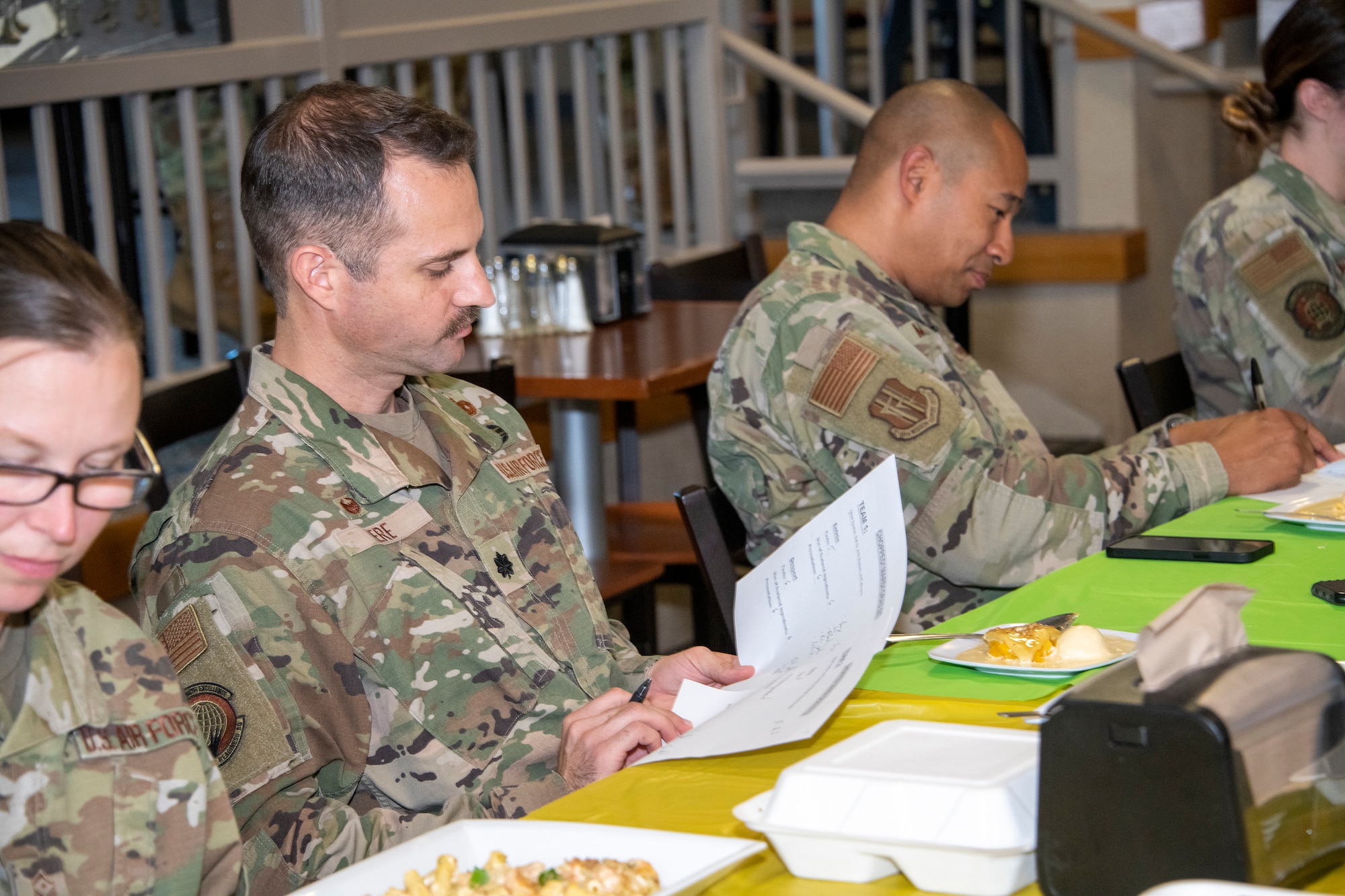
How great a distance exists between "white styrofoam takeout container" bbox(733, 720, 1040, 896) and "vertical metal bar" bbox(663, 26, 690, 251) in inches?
157

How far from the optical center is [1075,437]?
17.3 ft

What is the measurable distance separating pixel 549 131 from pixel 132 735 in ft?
11.3

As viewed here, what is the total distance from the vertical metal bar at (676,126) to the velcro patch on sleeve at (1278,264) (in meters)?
2.35

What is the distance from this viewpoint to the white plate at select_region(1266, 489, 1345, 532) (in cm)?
181

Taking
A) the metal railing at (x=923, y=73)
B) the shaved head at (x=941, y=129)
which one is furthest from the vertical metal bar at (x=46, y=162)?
the metal railing at (x=923, y=73)

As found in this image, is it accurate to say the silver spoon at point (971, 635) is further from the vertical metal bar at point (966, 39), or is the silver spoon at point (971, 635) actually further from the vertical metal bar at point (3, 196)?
the vertical metal bar at point (966, 39)

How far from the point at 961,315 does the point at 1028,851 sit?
2.99 m

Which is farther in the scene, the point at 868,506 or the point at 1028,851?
the point at 868,506

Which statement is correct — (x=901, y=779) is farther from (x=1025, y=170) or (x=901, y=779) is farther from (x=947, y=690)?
(x=1025, y=170)

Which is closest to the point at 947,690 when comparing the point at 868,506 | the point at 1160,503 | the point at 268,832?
the point at 868,506

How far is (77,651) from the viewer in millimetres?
1152

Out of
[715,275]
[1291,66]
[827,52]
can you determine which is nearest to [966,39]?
[827,52]

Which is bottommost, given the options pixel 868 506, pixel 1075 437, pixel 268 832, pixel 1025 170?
pixel 1075 437

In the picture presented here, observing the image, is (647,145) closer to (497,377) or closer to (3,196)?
(3,196)
